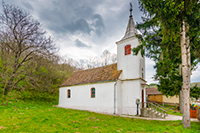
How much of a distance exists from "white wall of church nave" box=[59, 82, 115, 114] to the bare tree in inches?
241

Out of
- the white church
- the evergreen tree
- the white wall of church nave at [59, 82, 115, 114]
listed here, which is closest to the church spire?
the white church

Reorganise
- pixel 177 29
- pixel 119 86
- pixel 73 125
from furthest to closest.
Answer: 1. pixel 119 86
2. pixel 177 29
3. pixel 73 125

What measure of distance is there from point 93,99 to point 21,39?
1126 cm

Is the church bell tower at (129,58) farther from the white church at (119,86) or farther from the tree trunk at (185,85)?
→ the tree trunk at (185,85)

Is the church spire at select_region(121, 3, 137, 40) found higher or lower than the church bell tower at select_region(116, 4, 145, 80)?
higher

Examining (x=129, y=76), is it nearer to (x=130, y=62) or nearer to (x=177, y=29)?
(x=130, y=62)

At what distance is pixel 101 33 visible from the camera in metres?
16.3

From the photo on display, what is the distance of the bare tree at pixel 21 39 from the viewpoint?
45.2 feet

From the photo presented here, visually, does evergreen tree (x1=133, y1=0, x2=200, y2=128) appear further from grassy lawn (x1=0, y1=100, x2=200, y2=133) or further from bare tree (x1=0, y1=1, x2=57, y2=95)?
bare tree (x1=0, y1=1, x2=57, y2=95)

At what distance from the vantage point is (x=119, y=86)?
13.3m

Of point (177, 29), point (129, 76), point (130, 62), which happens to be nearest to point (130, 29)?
point (130, 62)

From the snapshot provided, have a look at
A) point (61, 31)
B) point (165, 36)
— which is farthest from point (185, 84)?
point (61, 31)

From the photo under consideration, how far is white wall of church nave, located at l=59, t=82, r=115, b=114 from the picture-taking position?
42.6ft

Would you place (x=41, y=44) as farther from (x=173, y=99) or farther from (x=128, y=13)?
(x=173, y=99)
